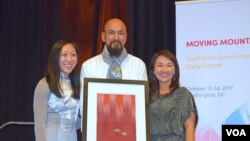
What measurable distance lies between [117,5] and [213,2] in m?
1.54

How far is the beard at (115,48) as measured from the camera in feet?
13.4

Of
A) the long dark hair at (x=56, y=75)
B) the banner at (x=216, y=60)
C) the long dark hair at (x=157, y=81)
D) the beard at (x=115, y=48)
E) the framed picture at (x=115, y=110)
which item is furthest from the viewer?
the banner at (x=216, y=60)

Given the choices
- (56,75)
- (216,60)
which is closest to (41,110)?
(56,75)

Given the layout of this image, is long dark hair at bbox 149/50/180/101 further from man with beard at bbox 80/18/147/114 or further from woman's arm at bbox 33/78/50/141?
woman's arm at bbox 33/78/50/141

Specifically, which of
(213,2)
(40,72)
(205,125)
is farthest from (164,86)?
(40,72)

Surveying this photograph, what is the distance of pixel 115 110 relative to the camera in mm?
3406

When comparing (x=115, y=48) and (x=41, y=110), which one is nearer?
(x=41, y=110)

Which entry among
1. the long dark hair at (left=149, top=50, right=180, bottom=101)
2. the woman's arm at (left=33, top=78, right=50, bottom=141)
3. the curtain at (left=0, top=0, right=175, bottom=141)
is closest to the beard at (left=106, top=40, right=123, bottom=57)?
the long dark hair at (left=149, top=50, right=180, bottom=101)

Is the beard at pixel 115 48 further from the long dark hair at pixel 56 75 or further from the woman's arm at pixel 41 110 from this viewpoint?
the woman's arm at pixel 41 110

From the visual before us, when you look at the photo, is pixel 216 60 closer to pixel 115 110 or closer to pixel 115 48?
pixel 115 48

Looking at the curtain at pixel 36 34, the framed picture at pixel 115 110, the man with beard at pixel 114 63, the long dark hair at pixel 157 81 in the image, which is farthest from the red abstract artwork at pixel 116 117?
the curtain at pixel 36 34

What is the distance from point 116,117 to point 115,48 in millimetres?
895

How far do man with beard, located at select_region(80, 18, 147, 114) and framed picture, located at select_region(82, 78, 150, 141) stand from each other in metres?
0.59

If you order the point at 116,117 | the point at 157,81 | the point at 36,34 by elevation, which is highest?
the point at 36,34
